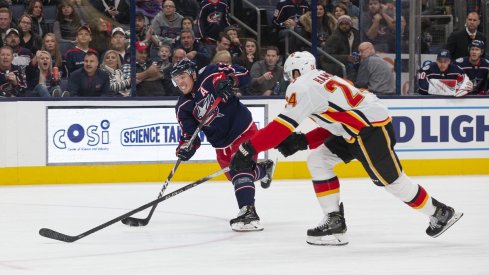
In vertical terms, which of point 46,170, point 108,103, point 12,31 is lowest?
point 46,170

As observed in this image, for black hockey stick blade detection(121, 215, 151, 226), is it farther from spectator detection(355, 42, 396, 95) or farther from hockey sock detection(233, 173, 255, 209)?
spectator detection(355, 42, 396, 95)

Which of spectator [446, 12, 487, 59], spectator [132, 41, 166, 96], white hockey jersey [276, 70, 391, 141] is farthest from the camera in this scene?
spectator [446, 12, 487, 59]

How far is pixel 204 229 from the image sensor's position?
600cm

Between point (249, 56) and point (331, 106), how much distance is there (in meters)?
3.95

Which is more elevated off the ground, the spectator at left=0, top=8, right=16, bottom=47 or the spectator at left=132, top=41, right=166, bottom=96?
the spectator at left=0, top=8, right=16, bottom=47

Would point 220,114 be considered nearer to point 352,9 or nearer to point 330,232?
point 330,232

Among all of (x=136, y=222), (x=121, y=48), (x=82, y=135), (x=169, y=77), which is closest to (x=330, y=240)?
(x=136, y=222)

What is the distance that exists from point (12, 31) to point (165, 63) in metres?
1.30

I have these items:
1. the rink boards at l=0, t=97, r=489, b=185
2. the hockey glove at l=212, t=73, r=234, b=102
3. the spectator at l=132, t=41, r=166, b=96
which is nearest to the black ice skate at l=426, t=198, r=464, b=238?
the hockey glove at l=212, t=73, r=234, b=102

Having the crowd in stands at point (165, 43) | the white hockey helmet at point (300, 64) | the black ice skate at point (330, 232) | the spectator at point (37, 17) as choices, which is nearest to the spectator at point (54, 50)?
the crowd in stands at point (165, 43)

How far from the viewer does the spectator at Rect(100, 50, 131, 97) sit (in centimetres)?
856

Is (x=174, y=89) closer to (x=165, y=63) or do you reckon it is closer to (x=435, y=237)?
(x=165, y=63)

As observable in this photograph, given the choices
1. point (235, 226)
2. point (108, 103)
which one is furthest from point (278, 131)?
point (108, 103)

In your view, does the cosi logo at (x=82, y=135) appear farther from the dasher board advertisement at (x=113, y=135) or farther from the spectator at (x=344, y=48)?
the spectator at (x=344, y=48)
